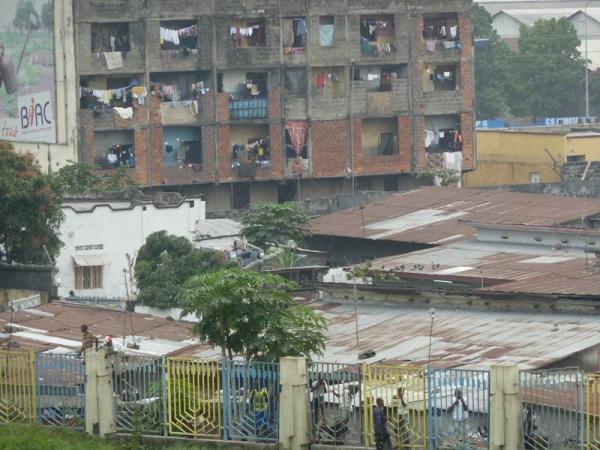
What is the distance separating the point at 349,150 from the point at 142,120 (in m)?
8.08

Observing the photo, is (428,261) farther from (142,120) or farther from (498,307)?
(142,120)

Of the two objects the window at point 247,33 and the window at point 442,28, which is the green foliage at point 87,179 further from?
the window at point 442,28

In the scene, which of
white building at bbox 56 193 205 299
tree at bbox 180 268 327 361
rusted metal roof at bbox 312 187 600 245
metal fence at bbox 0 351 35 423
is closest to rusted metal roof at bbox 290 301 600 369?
tree at bbox 180 268 327 361

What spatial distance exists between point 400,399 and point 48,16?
44.1 m

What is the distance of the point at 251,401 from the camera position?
21.1 m

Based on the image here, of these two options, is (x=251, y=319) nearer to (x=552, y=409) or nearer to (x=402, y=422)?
(x=402, y=422)

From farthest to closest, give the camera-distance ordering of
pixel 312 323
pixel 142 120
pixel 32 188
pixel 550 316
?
pixel 142 120 → pixel 32 188 → pixel 550 316 → pixel 312 323

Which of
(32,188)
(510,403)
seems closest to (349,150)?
(32,188)

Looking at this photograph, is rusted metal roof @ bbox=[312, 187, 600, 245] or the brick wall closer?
rusted metal roof @ bbox=[312, 187, 600, 245]

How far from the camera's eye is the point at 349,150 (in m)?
66.8

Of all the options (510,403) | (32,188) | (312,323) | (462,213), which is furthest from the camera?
(462,213)

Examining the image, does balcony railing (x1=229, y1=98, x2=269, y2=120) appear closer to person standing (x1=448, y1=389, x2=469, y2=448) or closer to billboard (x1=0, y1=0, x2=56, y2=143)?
billboard (x1=0, y1=0, x2=56, y2=143)

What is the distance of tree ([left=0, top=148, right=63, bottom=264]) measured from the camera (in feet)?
121

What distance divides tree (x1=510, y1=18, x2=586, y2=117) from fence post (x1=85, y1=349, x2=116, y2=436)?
247ft
